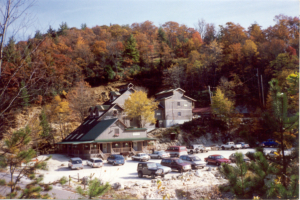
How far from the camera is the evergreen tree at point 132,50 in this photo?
67.1m

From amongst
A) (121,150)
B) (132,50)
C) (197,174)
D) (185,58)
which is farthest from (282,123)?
(132,50)

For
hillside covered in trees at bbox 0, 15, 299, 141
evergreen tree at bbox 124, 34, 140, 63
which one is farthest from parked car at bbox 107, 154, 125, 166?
evergreen tree at bbox 124, 34, 140, 63

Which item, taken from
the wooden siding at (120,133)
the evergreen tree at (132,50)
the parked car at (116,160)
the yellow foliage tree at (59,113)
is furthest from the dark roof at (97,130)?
the evergreen tree at (132,50)

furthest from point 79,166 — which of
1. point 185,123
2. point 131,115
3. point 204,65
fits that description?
point 204,65

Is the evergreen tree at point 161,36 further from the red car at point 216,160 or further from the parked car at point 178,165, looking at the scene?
the parked car at point 178,165

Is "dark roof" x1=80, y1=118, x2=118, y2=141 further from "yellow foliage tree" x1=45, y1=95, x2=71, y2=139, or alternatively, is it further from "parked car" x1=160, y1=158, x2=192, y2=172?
"parked car" x1=160, y1=158, x2=192, y2=172

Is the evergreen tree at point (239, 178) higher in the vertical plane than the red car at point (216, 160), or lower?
higher

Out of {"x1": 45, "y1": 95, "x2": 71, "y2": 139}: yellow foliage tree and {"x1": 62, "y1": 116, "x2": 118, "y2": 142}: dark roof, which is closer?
{"x1": 62, "y1": 116, "x2": 118, "y2": 142}: dark roof

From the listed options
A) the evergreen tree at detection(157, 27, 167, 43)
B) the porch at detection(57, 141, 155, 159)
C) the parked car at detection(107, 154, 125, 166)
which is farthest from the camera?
the evergreen tree at detection(157, 27, 167, 43)

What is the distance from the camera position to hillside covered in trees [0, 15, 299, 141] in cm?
4412

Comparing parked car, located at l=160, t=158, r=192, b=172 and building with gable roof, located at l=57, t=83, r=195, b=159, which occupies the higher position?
building with gable roof, located at l=57, t=83, r=195, b=159

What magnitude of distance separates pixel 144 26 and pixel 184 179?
223 feet

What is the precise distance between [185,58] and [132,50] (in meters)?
17.2

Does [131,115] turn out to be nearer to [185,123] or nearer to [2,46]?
[185,123]
